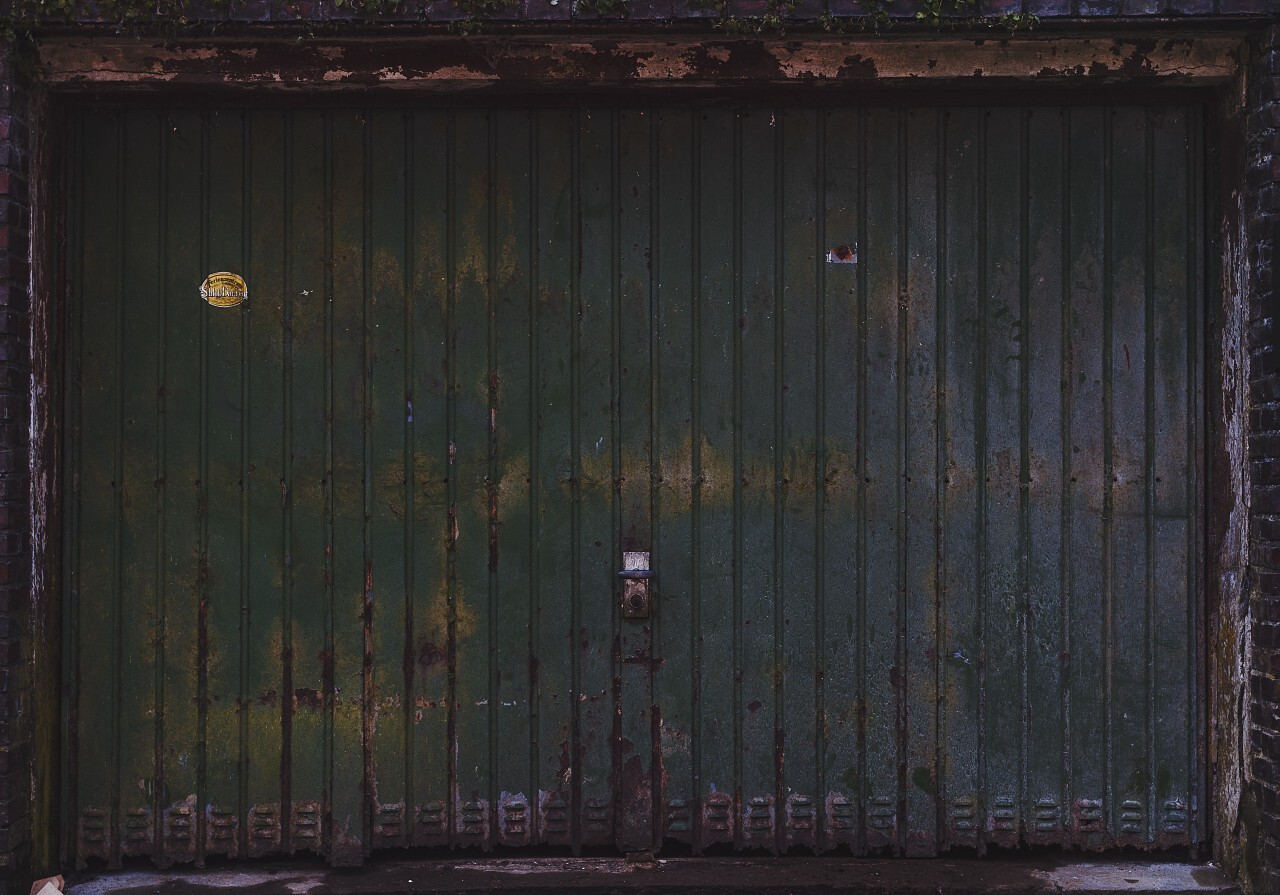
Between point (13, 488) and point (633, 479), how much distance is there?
226cm

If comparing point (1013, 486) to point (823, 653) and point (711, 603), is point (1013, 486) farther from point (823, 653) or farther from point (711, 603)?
point (711, 603)

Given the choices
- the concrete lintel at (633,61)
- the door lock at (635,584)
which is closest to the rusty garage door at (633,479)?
the door lock at (635,584)

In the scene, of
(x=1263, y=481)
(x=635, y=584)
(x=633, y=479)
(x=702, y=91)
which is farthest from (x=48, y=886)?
(x=1263, y=481)

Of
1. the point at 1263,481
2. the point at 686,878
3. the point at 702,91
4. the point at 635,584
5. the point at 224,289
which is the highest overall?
the point at 702,91

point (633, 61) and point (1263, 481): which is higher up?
point (633, 61)

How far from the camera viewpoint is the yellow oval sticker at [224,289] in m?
3.98

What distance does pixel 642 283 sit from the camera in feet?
13.1

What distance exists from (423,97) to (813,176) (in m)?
1.57

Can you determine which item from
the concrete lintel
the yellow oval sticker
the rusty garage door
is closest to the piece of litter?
the rusty garage door

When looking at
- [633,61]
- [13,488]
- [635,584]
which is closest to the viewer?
[13,488]

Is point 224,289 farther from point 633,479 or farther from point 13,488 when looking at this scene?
point 633,479

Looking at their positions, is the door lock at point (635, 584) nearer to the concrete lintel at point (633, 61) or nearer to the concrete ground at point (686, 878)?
the concrete ground at point (686, 878)

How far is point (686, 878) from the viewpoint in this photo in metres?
3.81

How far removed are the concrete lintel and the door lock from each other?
183cm
